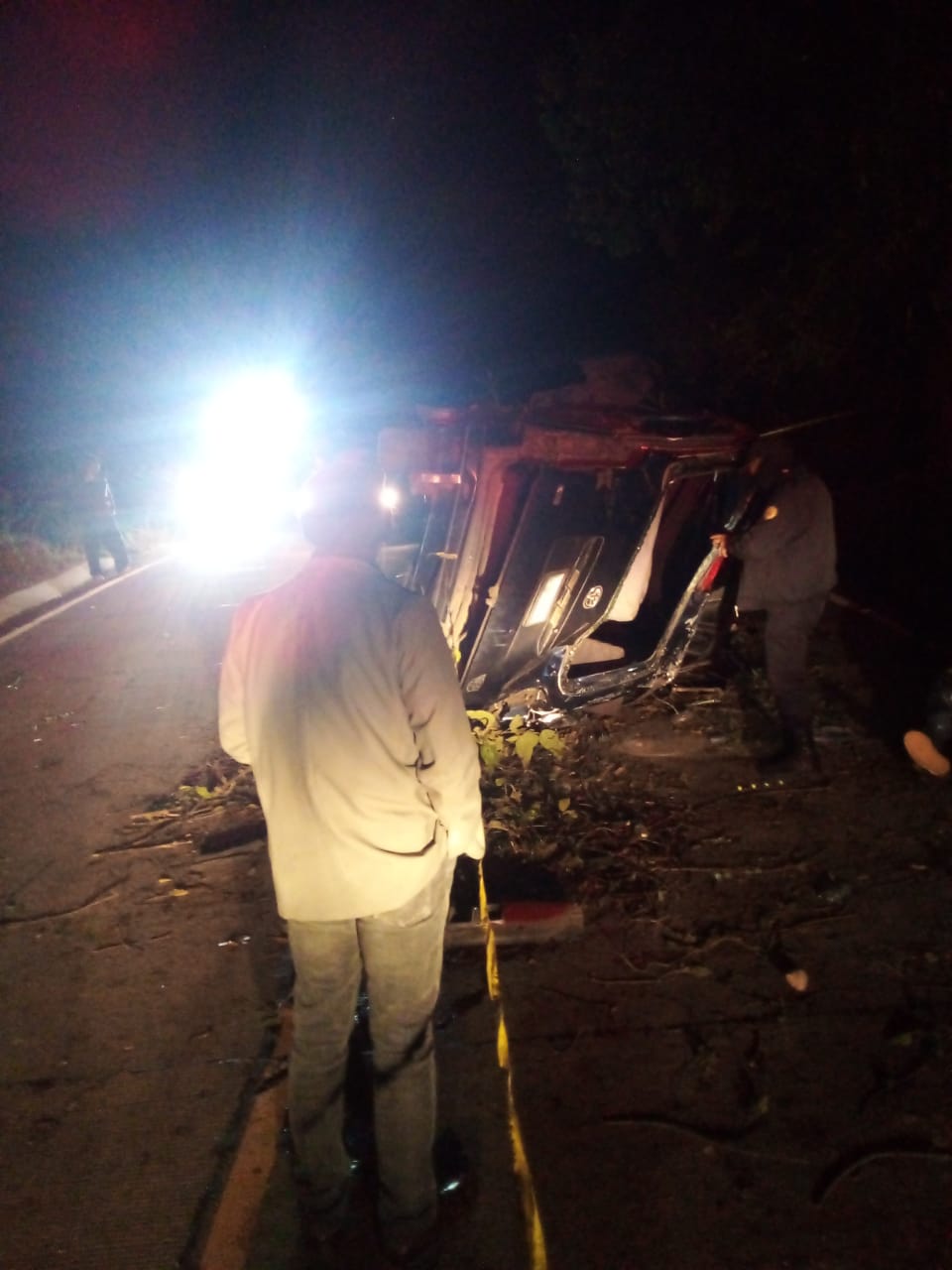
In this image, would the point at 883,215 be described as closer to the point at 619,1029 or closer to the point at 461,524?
the point at 461,524

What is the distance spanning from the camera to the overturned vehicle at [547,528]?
15.1 feet

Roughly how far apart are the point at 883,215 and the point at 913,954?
522 centimetres

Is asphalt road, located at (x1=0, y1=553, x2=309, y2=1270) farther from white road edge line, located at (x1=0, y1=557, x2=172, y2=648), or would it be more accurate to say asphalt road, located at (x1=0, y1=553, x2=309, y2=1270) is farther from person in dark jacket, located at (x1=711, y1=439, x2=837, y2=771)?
white road edge line, located at (x1=0, y1=557, x2=172, y2=648)

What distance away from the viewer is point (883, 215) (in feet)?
20.6

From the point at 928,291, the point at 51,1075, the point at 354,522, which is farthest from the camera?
the point at 928,291

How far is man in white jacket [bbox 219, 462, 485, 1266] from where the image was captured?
6.93 ft

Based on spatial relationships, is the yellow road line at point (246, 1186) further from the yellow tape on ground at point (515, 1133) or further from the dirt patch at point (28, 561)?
the dirt patch at point (28, 561)

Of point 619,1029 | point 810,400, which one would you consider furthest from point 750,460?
point 810,400

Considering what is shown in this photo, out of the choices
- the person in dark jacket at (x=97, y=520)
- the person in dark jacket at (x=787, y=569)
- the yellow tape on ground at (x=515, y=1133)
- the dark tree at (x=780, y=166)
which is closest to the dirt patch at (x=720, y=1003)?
the yellow tape on ground at (x=515, y=1133)

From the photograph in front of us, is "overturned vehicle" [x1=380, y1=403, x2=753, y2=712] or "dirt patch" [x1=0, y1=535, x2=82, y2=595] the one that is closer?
"overturned vehicle" [x1=380, y1=403, x2=753, y2=712]

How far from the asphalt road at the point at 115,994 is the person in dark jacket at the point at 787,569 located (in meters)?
3.00

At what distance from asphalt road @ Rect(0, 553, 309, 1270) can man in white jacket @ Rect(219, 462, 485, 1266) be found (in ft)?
2.29

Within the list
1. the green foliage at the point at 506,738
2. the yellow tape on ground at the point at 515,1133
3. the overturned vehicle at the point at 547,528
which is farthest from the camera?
the green foliage at the point at 506,738

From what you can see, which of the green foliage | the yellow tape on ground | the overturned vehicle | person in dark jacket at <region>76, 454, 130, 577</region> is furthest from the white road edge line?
the yellow tape on ground
